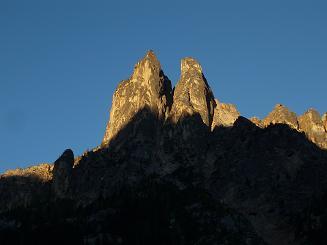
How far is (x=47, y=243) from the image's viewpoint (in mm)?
199125

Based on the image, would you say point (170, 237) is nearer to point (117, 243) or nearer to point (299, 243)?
point (117, 243)

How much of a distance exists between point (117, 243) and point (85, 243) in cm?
883

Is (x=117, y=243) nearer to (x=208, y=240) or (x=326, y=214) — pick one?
(x=208, y=240)

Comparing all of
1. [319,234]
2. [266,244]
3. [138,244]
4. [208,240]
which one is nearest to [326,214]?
[319,234]

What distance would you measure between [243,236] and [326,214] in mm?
23889

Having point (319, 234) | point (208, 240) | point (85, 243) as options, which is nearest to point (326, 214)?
point (319, 234)

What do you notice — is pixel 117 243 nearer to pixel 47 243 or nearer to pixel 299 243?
pixel 47 243

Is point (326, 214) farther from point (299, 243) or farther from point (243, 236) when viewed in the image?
point (243, 236)

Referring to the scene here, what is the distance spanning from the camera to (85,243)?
197250 mm

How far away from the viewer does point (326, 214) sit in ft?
653

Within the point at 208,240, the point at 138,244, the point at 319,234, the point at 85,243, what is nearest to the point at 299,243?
the point at 319,234

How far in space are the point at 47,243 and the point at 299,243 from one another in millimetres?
70018

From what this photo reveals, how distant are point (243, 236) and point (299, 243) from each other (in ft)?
51.8

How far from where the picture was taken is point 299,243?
199250 millimetres
